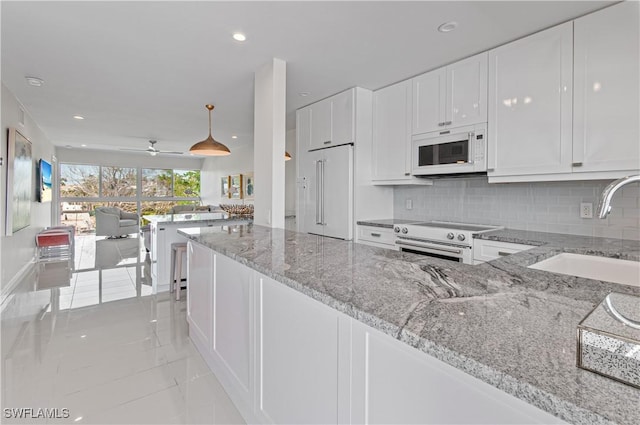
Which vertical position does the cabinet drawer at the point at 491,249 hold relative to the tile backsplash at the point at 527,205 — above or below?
below

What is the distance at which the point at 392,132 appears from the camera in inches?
132

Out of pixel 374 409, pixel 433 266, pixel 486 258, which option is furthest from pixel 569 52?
pixel 374 409

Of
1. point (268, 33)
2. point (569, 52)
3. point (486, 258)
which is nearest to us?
point (569, 52)

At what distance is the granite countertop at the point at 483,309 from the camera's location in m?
0.50

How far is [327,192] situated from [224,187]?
5835 millimetres

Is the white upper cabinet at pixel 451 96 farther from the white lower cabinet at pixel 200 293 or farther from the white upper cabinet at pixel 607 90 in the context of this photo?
the white lower cabinet at pixel 200 293

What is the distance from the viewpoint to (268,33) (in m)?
2.30

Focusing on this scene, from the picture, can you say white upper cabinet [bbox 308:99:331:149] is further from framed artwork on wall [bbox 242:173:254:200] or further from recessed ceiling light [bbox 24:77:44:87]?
framed artwork on wall [bbox 242:173:254:200]

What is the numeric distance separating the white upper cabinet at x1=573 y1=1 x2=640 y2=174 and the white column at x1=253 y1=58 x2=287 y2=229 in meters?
2.16

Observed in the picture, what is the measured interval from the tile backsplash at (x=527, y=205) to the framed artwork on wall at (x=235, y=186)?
17.0 ft

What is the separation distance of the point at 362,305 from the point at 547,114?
227cm

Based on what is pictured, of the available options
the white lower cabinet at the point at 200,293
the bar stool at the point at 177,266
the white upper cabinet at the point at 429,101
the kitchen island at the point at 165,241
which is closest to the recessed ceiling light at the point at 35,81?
the kitchen island at the point at 165,241

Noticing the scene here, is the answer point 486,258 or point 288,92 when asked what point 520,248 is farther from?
point 288,92

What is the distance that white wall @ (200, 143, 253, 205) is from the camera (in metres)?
7.73
